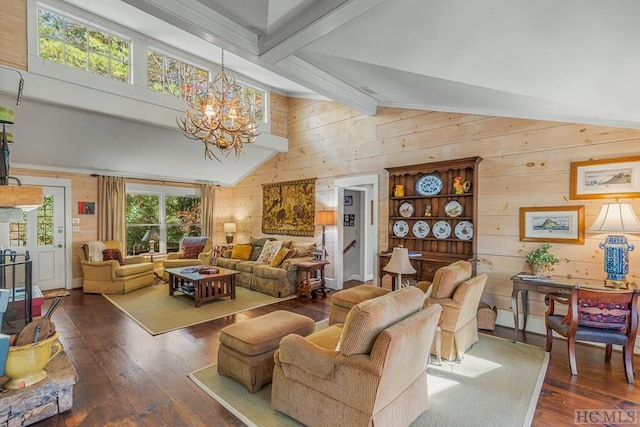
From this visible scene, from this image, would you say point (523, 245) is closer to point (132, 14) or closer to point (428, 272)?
point (428, 272)

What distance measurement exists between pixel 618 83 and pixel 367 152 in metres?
3.51

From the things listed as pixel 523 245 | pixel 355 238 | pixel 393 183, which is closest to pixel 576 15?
pixel 523 245

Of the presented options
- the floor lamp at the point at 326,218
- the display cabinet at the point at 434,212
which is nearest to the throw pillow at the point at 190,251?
the floor lamp at the point at 326,218

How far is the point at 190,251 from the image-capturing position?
688 cm

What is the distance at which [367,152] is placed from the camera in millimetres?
5621

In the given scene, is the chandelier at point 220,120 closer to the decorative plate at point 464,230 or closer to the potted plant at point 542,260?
the decorative plate at point 464,230

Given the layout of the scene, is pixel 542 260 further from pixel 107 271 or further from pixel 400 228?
pixel 107 271

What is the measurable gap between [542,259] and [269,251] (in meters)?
4.63

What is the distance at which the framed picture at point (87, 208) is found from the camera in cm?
616

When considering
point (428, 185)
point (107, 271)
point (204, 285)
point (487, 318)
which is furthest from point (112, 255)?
point (487, 318)

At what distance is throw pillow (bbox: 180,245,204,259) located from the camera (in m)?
6.86

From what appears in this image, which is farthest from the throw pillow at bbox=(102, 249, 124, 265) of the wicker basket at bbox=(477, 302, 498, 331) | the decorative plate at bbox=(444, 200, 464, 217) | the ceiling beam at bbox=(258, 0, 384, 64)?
the wicker basket at bbox=(477, 302, 498, 331)

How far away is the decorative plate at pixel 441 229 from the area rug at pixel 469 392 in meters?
1.75

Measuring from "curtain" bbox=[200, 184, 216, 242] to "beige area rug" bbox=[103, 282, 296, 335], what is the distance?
226cm
